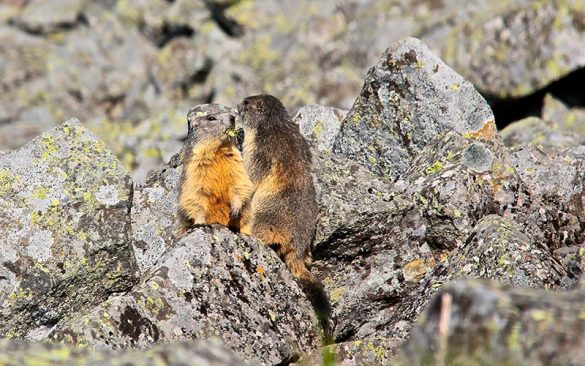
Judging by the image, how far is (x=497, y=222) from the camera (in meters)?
9.66

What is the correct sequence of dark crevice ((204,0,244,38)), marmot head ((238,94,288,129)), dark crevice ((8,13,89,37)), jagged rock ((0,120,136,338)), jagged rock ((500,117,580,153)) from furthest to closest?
dark crevice ((8,13,89,37))
dark crevice ((204,0,244,38))
jagged rock ((500,117,580,153))
marmot head ((238,94,288,129))
jagged rock ((0,120,136,338))

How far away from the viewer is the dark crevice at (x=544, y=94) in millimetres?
18250

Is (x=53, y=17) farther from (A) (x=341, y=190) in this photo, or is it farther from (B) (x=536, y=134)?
(A) (x=341, y=190)

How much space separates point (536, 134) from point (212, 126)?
6997 mm

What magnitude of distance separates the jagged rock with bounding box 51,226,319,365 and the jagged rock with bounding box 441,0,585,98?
9.68 metres

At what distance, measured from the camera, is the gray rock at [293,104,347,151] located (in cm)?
1299

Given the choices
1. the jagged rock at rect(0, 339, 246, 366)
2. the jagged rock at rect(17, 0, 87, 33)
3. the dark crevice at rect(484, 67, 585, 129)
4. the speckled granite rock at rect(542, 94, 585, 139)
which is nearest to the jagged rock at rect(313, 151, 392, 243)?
the jagged rock at rect(0, 339, 246, 366)

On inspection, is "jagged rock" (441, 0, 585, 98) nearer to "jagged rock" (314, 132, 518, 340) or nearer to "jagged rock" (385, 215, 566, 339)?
"jagged rock" (314, 132, 518, 340)

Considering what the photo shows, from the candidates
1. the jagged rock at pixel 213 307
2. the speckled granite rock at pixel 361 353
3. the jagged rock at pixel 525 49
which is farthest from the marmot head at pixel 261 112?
the jagged rock at pixel 525 49

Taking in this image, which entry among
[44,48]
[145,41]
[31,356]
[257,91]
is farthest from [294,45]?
[31,356]

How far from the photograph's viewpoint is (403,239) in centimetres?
1094

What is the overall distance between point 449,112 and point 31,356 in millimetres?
8202

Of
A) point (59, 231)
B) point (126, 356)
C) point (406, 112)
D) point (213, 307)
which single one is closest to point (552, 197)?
point (406, 112)

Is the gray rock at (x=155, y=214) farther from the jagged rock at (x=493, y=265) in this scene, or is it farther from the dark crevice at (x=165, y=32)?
the dark crevice at (x=165, y=32)
